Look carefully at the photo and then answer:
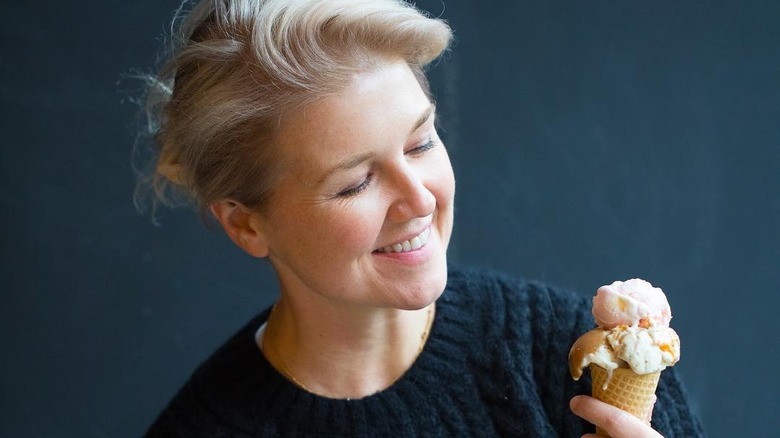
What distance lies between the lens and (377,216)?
1.39 metres

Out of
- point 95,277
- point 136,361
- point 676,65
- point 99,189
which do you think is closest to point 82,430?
Result: point 136,361

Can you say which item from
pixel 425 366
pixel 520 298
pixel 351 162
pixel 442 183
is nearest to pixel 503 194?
pixel 520 298

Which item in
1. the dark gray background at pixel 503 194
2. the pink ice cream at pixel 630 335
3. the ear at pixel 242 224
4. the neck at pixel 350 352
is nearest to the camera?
the pink ice cream at pixel 630 335

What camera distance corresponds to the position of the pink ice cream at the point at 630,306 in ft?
4.25

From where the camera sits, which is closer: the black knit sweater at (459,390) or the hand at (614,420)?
the hand at (614,420)

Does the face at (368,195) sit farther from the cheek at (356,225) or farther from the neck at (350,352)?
the neck at (350,352)

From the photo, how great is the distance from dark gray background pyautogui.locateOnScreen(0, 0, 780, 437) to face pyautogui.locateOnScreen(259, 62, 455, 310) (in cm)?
66

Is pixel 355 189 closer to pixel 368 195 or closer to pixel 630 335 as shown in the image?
pixel 368 195

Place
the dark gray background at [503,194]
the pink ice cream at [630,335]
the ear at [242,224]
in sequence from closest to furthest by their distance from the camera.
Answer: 1. the pink ice cream at [630,335]
2. the ear at [242,224]
3. the dark gray background at [503,194]

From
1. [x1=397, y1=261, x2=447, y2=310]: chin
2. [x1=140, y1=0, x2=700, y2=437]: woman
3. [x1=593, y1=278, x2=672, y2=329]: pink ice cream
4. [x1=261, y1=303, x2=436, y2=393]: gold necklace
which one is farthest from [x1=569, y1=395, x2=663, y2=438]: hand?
[x1=261, y1=303, x2=436, y2=393]: gold necklace

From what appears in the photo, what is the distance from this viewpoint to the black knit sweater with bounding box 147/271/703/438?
1.60 metres

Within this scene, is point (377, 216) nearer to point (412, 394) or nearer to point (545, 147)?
point (412, 394)

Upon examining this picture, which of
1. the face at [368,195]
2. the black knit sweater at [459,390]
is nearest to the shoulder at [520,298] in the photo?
the black knit sweater at [459,390]

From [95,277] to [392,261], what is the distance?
37.0 inches
